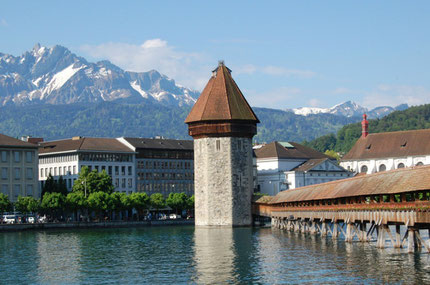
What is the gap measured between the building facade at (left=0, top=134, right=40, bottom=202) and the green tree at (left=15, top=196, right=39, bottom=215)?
775 cm

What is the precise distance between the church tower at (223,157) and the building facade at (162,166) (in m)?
44.8

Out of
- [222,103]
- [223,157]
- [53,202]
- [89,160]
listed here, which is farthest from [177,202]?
[222,103]

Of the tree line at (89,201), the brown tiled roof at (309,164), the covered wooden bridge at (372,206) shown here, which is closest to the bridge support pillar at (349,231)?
the covered wooden bridge at (372,206)

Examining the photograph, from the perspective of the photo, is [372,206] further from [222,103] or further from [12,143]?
[12,143]

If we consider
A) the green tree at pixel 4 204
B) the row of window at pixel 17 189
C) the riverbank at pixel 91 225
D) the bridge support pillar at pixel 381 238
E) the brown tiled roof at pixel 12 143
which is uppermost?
the brown tiled roof at pixel 12 143

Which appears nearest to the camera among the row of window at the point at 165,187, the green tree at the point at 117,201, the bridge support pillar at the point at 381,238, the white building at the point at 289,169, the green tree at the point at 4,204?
the bridge support pillar at the point at 381,238

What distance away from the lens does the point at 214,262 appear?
49.5m

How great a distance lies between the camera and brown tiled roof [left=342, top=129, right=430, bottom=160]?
133750 millimetres

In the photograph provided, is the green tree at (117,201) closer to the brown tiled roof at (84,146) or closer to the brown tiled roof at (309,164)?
the brown tiled roof at (84,146)

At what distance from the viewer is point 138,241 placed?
72.6 m

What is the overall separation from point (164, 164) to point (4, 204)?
4356cm

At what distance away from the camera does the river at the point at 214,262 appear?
1596 inches

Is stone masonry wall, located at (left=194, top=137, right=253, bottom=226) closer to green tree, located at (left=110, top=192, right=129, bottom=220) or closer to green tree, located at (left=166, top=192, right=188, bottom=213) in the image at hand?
green tree, located at (left=110, top=192, right=129, bottom=220)

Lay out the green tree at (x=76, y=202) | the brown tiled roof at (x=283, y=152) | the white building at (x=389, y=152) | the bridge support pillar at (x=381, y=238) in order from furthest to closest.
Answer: the brown tiled roof at (x=283, y=152) → the white building at (x=389, y=152) → the green tree at (x=76, y=202) → the bridge support pillar at (x=381, y=238)
